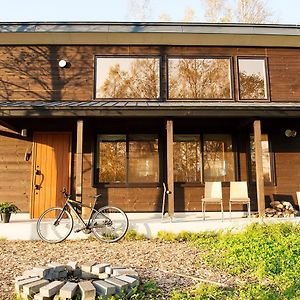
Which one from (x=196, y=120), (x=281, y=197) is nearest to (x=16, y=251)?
(x=196, y=120)

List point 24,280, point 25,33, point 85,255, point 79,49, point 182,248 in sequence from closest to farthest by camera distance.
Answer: point 24,280
point 85,255
point 182,248
point 25,33
point 79,49

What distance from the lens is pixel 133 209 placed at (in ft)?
23.6

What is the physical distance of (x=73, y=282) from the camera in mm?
2916

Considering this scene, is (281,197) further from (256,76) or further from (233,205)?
(256,76)

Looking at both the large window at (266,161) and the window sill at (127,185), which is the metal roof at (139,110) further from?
the window sill at (127,185)

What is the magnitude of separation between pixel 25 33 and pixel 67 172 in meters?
3.40

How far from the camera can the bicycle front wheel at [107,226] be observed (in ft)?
17.7

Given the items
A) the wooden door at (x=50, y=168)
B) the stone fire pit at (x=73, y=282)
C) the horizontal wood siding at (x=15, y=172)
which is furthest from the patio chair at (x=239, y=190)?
the horizontal wood siding at (x=15, y=172)

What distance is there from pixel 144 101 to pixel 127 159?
4.84 feet

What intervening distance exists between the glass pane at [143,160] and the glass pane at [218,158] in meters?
1.22

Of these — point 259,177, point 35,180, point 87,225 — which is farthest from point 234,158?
point 35,180

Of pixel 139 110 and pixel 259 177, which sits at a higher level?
pixel 139 110

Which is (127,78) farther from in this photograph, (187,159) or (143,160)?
(187,159)

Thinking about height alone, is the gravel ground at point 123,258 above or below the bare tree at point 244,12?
below
